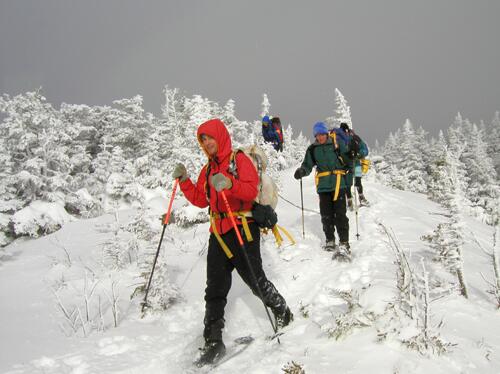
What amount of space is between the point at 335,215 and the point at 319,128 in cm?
171

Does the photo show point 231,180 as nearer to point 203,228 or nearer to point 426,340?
point 426,340

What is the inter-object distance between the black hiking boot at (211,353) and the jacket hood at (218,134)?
213cm

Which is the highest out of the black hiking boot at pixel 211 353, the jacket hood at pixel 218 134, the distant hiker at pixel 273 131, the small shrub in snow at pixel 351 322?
the distant hiker at pixel 273 131

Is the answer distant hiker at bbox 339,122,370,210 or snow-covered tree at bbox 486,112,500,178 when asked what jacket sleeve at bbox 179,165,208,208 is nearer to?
distant hiker at bbox 339,122,370,210

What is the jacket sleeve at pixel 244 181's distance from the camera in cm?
397

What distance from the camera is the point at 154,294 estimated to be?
533 cm

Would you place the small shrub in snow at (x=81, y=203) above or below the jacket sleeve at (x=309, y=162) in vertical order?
below

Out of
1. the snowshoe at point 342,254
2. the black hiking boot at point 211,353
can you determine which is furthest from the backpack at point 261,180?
the snowshoe at point 342,254

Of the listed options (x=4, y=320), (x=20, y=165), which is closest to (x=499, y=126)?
(x=20, y=165)

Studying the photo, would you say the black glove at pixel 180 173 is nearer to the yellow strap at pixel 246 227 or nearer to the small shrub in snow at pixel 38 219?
the yellow strap at pixel 246 227

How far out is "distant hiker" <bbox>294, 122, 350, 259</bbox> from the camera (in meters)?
6.81

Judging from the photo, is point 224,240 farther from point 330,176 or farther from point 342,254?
point 330,176

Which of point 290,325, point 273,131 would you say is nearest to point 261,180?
point 290,325

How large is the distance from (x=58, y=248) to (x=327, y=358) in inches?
383
